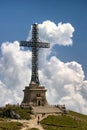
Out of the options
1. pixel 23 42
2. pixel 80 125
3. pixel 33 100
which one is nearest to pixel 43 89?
pixel 33 100

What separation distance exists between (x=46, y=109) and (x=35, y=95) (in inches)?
333

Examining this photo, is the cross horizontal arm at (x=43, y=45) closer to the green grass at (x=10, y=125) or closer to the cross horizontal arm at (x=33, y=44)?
the cross horizontal arm at (x=33, y=44)

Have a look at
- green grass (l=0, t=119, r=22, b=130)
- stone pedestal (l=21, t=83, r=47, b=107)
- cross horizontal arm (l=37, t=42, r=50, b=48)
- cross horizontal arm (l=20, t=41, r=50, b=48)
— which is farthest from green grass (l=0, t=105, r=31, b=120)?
cross horizontal arm (l=37, t=42, r=50, b=48)

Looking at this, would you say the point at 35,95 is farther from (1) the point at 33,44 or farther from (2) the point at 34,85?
(1) the point at 33,44

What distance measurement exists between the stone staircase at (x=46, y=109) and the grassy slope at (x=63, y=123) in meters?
4.30

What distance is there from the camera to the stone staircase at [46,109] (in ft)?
378

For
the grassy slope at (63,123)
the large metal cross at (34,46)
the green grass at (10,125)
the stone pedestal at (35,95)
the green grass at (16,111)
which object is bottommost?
the green grass at (10,125)

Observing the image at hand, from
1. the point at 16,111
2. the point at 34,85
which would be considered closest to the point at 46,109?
the point at 16,111

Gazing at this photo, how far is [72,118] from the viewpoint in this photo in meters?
113

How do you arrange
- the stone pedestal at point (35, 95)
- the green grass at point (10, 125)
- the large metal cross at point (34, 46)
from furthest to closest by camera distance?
the large metal cross at point (34, 46) < the stone pedestal at point (35, 95) < the green grass at point (10, 125)

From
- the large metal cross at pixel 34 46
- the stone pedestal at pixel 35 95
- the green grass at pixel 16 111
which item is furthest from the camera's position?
the large metal cross at pixel 34 46

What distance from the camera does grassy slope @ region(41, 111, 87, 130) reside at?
104m

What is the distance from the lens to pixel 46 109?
118562mm

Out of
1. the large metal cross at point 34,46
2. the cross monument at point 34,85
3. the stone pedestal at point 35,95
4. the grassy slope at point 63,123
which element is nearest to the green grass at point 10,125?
the grassy slope at point 63,123
